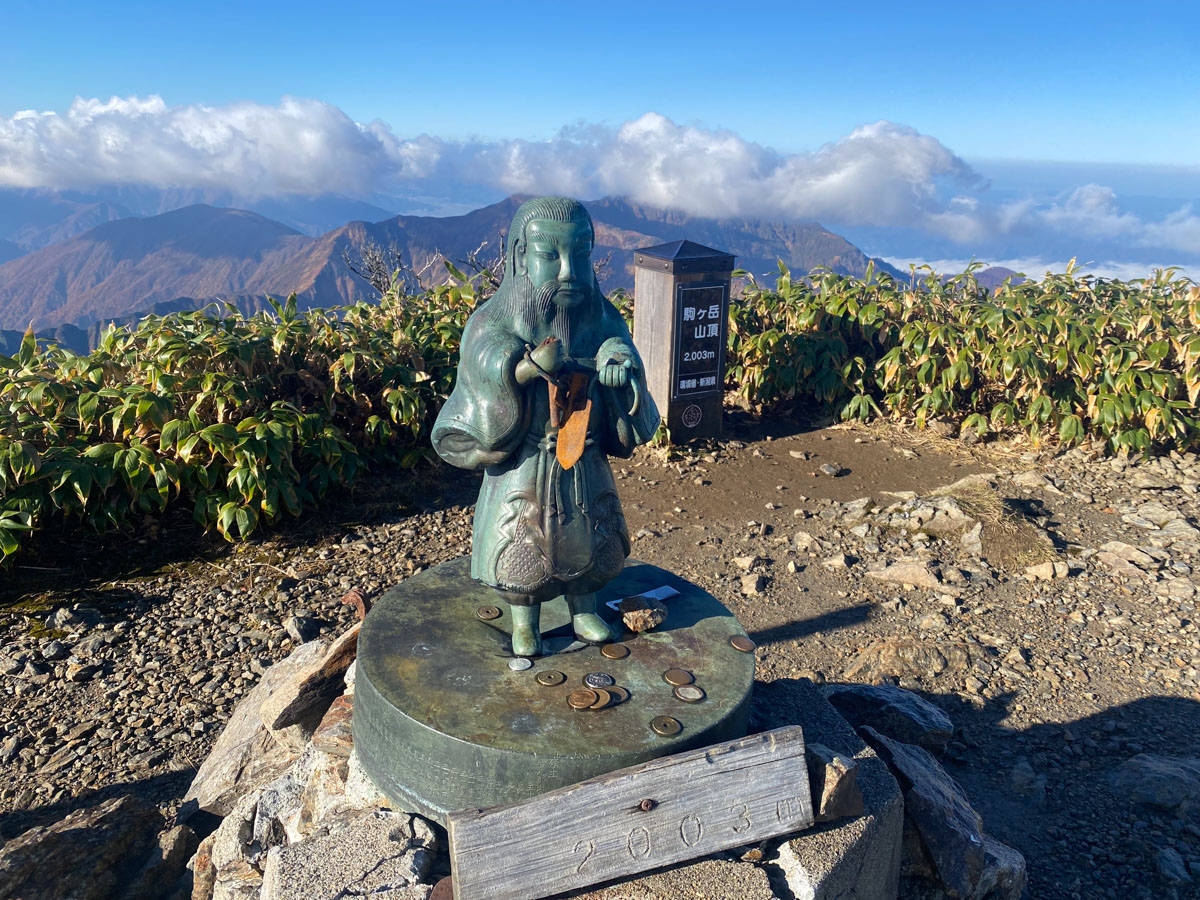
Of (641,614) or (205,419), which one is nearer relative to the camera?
(641,614)

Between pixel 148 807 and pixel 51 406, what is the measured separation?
10.7 feet

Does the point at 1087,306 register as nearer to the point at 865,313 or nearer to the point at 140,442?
the point at 865,313

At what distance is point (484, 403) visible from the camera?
276 centimetres

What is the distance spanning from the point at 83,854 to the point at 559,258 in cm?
260

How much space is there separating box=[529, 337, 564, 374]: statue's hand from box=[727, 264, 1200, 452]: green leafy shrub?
5.56 m

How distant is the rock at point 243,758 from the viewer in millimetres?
3430

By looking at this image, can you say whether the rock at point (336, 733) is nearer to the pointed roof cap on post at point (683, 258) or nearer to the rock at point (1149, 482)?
the pointed roof cap on post at point (683, 258)

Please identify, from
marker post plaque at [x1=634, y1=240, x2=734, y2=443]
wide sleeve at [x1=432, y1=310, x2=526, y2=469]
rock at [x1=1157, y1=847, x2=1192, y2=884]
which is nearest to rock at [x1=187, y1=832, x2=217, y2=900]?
wide sleeve at [x1=432, y1=310, x2=526, y2=469]

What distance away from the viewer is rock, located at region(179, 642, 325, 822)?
11.3 feet

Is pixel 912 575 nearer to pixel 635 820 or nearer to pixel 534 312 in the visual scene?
pixel 635 820

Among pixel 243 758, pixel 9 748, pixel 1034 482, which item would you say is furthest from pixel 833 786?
pixel 1034 482

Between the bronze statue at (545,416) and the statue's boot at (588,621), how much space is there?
12 centimetres

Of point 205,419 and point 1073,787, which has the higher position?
point 205,419

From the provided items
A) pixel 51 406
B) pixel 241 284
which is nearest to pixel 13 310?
pixel 241 284
